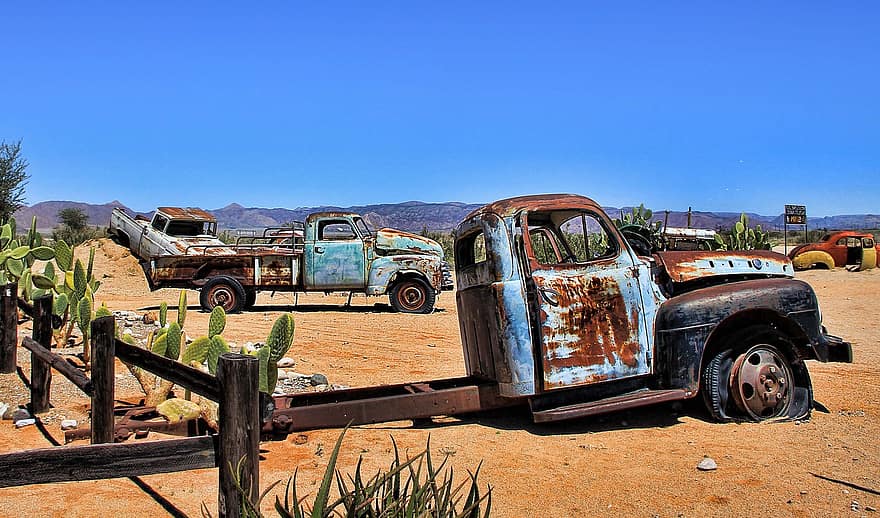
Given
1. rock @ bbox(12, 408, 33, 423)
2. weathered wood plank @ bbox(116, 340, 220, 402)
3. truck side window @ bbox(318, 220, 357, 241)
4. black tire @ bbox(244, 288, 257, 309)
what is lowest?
rock @ bbox(12, 408, 33, 423)

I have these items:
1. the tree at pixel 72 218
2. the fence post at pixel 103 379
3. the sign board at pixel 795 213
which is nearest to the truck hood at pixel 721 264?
the fence post at pixel 103 379

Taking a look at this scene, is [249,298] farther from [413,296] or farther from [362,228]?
[413,296]

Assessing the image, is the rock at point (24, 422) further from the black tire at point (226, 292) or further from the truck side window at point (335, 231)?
the truck side window at point (335, 231)

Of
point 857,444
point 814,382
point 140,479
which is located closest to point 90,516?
point 140,479

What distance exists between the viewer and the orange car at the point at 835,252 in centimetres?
2539

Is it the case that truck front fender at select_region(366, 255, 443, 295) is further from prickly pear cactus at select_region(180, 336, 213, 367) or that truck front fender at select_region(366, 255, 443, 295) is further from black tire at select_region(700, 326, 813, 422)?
black tire at select_region(700, 326, 813, 422)

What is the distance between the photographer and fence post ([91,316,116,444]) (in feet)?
16.8

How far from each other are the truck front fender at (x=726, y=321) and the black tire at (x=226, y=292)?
1194cm

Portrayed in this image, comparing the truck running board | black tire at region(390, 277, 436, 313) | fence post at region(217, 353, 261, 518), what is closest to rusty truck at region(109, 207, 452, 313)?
black tire at region(390, 277, 436, 313)

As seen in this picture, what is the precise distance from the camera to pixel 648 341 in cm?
623

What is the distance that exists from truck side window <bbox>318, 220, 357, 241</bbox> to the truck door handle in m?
11.4

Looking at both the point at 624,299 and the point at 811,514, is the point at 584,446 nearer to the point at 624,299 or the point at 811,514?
the point at 624,299

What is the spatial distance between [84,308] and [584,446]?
17.3 ft

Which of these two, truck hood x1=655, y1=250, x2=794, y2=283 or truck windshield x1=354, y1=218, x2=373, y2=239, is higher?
truck windshield x1=354, y1=218, x2=373, y2=239
